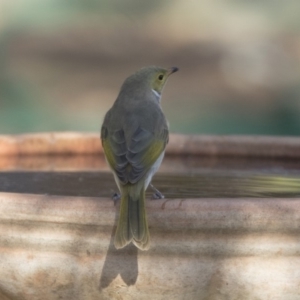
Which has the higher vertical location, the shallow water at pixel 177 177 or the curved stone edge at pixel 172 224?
the shallow water at pixel 177 177

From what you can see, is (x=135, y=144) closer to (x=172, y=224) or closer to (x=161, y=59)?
(x=172, y=224)

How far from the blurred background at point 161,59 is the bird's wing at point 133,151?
764 cm

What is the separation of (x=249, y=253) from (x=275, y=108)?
11079 mm

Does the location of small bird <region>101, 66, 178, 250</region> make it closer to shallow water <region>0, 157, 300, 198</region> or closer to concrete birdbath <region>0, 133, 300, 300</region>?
concrete birdbath <region>0, 133, 300, 300</region>

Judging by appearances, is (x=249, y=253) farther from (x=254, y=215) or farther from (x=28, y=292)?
(x=28, y=292)

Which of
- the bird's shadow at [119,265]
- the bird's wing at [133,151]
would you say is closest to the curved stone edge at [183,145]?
the bird's wing at [133,151]

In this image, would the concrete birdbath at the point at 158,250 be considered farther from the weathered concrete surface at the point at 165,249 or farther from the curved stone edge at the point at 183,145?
the curved stone edge at the point at 183,145

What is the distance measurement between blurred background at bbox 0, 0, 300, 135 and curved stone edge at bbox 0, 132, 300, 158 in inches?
244

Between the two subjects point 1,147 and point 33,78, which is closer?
point 1,147

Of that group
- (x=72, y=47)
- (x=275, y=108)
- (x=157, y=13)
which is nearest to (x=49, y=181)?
(x=275, y=108)

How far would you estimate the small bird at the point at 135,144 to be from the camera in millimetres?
3037

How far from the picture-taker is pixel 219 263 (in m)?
3.00

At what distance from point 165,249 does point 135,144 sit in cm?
75

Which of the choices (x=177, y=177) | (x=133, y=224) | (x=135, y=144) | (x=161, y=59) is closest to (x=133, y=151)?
(x=135, y=144)
